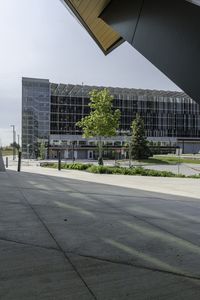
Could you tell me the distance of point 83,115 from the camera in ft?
336

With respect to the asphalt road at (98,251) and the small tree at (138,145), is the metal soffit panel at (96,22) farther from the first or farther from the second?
the small tree at (138,145)

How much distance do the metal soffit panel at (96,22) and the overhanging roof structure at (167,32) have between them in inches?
36.9

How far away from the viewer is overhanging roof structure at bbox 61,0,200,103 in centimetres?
612

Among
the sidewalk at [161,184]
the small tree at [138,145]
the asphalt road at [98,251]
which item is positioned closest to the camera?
the asphalt road at [98,251]

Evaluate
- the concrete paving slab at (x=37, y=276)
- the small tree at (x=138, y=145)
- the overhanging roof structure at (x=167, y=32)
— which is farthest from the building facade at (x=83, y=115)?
the concrete paving slab at (x=37, y=276)

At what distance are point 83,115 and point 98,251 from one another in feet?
318

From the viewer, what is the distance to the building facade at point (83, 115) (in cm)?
9562

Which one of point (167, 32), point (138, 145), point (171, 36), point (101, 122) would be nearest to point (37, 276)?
point (171, 36)

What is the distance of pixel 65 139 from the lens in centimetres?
9738

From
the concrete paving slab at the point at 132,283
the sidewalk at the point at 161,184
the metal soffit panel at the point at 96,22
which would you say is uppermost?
the metal soffit panel at the point at 96,22

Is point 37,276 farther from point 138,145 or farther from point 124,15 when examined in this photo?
point 138,145

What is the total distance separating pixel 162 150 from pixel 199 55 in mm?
91962

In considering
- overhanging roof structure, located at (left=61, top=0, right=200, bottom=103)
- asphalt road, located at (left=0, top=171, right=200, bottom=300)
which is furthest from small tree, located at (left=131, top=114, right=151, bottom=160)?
overhanging roof structure, located at (left=61, top=0, right=200, bottom=103)

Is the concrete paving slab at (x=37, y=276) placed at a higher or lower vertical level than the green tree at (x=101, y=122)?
lower
